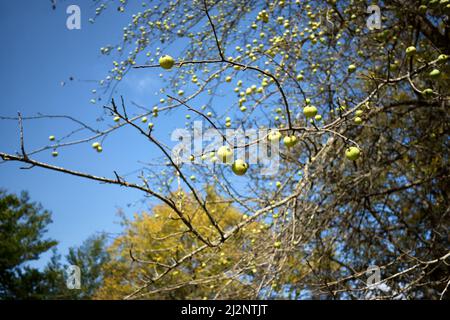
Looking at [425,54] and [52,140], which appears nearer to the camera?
[52,140]

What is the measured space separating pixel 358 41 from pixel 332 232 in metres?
2.06

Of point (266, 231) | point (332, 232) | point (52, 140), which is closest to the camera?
point (52, 140)

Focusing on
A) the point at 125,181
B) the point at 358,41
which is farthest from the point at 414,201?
the point at 125,181

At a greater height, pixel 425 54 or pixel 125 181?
pixel 425 54

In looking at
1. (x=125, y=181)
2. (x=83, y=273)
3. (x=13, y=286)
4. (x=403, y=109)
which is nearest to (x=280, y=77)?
(x=403, y=109)

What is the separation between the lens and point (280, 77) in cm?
355

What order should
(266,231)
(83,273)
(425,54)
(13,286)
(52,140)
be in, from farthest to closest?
1. (83,273)
2. (13,286)
3. (425,54)
4. (266,231)
5. (52,140)

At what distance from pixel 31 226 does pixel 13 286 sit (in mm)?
2904
